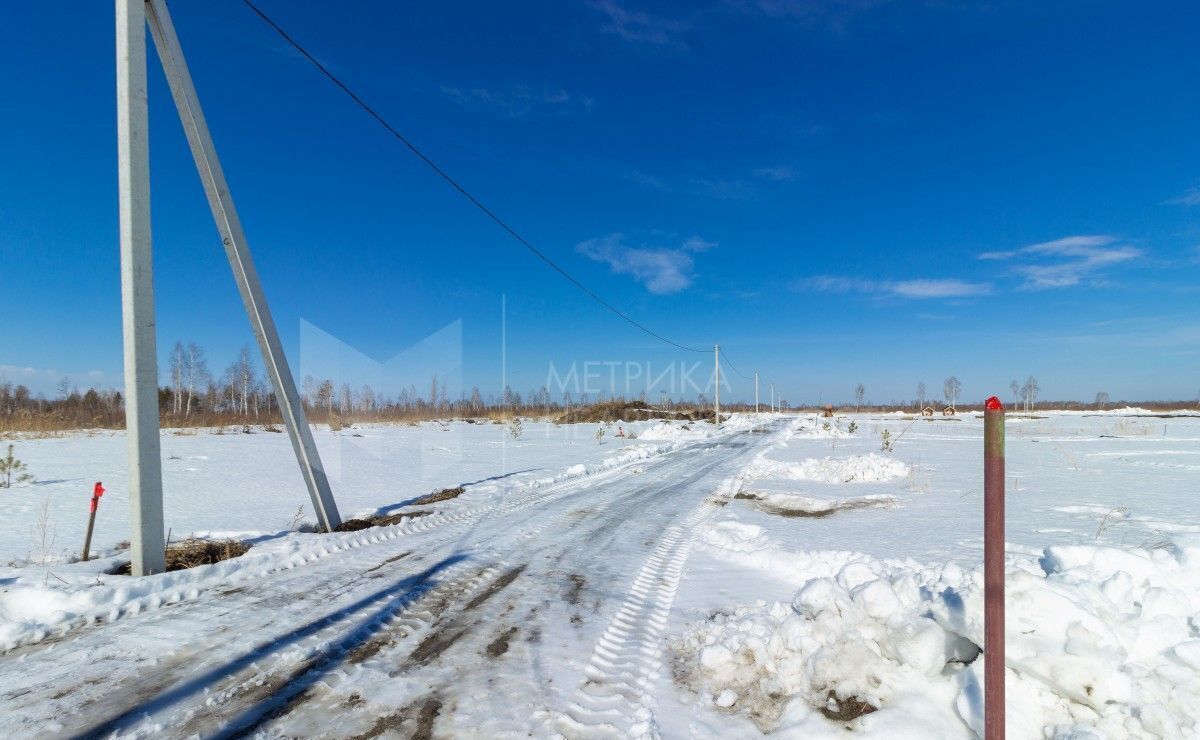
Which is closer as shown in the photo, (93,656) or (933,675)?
(933,675)

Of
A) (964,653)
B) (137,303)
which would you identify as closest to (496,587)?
(964,653)

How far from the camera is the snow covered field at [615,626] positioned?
288 cm

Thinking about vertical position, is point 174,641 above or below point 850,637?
below

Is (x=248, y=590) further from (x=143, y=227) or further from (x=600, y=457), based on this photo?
(x=600, y=457)

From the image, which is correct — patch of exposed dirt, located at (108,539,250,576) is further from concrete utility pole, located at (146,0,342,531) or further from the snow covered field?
concrete utility pole, located at (146,0,342,531)

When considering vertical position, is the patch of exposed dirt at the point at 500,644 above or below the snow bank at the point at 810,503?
above

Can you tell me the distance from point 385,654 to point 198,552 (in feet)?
13.8

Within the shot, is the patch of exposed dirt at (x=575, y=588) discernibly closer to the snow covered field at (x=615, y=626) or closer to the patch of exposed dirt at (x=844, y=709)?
the snow covered field at (x=615, y=626)

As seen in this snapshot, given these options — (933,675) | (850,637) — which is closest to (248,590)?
(850,637)

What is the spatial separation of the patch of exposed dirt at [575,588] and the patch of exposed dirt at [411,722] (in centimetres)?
201

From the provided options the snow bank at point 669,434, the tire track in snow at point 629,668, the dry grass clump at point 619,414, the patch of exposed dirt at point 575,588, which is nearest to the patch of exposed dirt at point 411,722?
the tire track in snow at point 629,668

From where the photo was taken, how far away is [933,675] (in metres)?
3.13

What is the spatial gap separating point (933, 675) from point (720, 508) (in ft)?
Result: 21.8

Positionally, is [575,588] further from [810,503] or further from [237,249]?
[237,249]
